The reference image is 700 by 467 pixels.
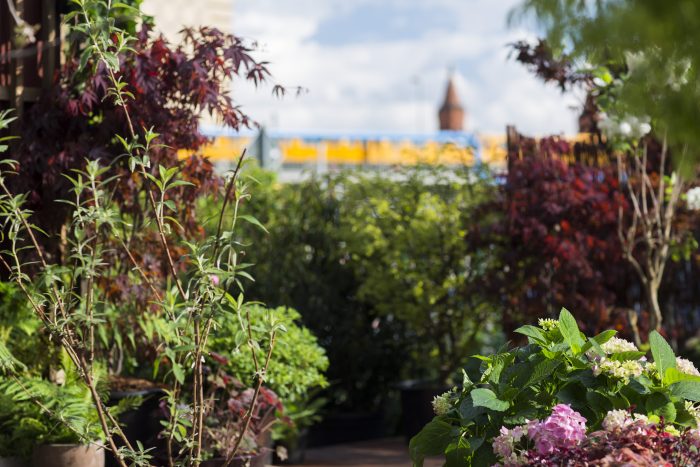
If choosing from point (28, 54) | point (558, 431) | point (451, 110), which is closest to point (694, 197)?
point (558, 431)

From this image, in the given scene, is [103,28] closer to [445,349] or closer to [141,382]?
[141,382]

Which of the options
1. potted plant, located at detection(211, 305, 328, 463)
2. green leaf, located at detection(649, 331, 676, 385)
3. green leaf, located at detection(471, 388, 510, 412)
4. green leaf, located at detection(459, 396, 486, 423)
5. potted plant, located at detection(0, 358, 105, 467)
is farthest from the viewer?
potted plant, located at detection(211, 305, 328, 463)

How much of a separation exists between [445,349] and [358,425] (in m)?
1.02

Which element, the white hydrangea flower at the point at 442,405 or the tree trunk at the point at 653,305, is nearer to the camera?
the white hydrangea flower at the point at 442,405

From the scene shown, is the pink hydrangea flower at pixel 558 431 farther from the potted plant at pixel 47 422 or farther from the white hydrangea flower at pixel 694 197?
the white hydrangea flower at pixel 694 197

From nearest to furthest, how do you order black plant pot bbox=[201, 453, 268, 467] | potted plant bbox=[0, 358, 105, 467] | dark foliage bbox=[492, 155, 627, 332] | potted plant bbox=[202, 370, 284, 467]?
potted plant bbox=[0, 358, 105, 467], black plant pot bbox=[201, 453, 268, 467], potted plant bbox=[202, 370, 284, 467], dark foliage bbox=[492, 155, 627, 332]

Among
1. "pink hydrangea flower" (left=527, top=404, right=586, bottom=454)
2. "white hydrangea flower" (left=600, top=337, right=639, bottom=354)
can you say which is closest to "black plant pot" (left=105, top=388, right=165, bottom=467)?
"white hydrangea flower" (left=600, top=337, right=639, bottom=354)

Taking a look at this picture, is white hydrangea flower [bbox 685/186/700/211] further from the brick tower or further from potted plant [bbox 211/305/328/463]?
the brick tower

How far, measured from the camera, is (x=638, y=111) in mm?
3029

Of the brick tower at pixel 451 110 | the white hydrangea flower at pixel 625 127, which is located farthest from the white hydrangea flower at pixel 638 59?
the brick tower at pixel 451 110

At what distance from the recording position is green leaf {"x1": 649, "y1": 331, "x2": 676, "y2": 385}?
4.37m

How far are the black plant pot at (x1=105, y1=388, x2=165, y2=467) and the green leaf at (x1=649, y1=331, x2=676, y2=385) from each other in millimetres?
3100

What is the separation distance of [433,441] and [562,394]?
0.56m

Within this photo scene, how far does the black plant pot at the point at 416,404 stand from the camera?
28.6 feet
